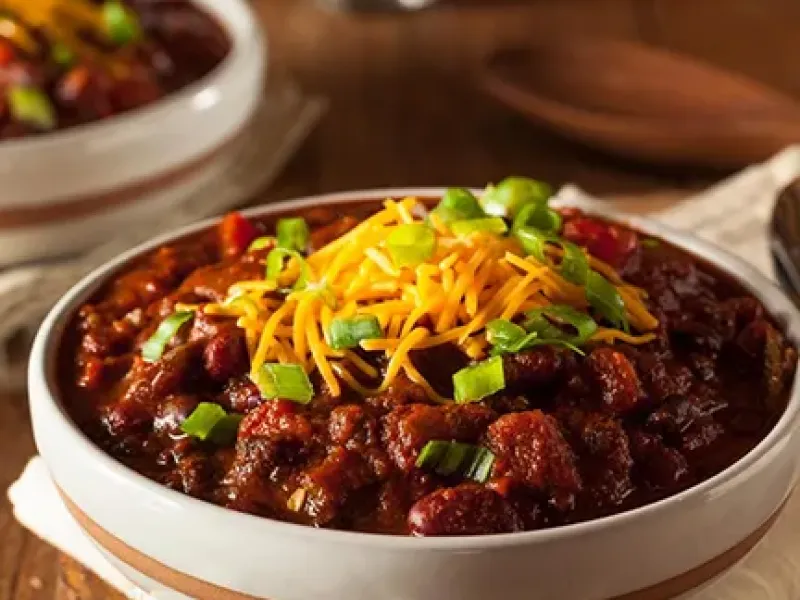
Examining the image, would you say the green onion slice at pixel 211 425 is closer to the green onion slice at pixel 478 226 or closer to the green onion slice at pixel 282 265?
the green onion slice at pixel 282 265

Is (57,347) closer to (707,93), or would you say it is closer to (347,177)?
(347,177)

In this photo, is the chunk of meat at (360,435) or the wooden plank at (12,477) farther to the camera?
the wooden plank at (12,477)

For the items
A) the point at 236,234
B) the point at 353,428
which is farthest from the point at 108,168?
the point at 353,428

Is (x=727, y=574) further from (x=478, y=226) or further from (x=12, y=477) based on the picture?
(x=12, y=477)

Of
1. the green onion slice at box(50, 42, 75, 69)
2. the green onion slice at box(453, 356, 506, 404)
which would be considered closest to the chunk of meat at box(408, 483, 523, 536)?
the green onion slice at box(453, 356, 506, 404)

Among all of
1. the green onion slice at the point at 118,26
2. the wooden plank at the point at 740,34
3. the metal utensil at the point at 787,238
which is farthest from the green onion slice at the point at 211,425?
the wooden plank at the point at 740,34

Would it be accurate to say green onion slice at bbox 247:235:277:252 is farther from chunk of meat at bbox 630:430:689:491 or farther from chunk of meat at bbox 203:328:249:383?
chunk of meat at bbox 630:430:689:491

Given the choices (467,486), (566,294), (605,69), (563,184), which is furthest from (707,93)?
(467,486)
